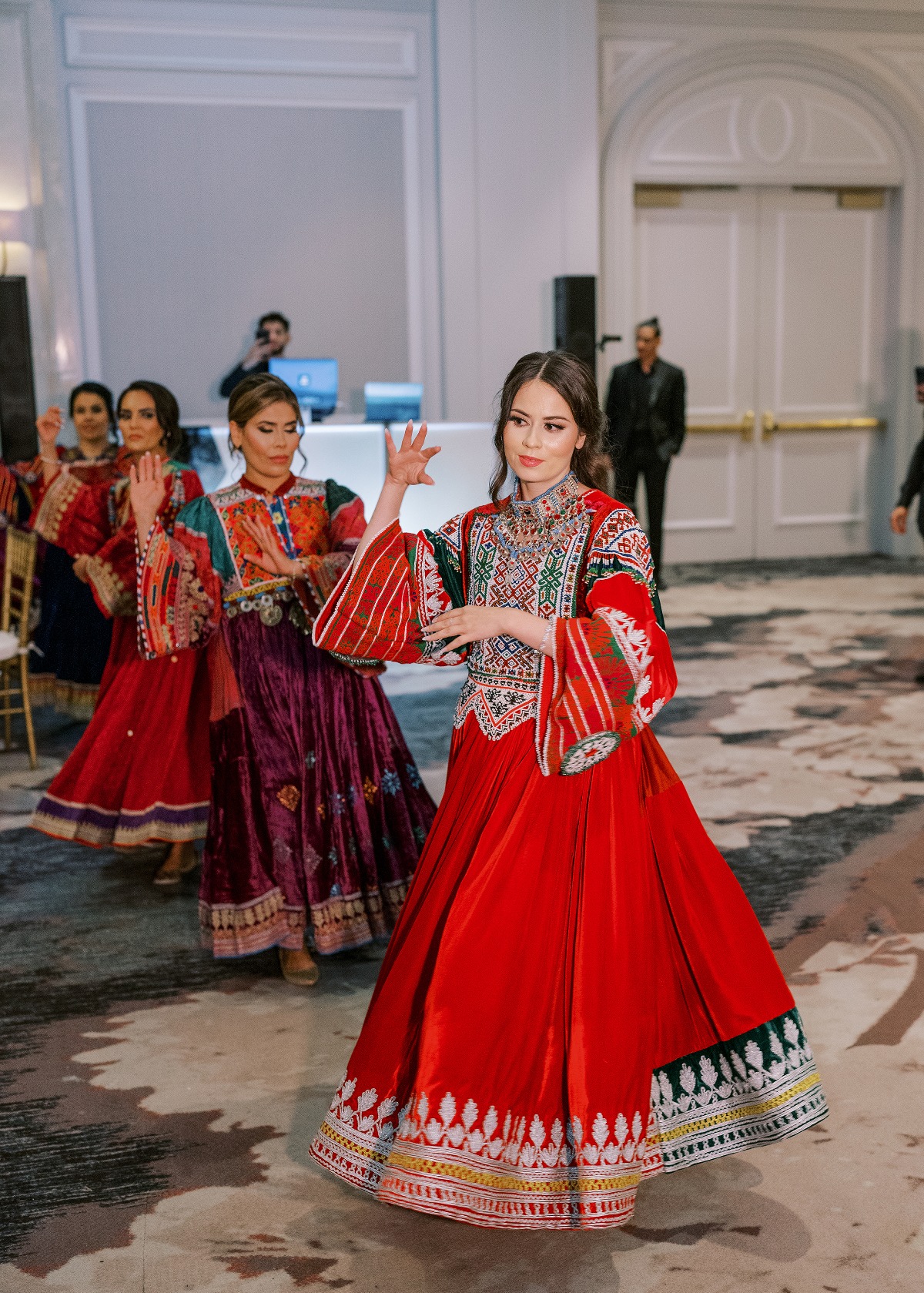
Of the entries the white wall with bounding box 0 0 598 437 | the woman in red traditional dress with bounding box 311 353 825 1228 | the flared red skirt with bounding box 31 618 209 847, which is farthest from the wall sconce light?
the woman in red traditional dress with bounding box 311 353 825 1228

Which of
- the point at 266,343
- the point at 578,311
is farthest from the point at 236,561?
the point at 578,311

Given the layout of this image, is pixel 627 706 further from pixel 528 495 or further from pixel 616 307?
pixel 616 307

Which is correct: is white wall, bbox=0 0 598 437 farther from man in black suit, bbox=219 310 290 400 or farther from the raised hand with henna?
the raised hand with henna

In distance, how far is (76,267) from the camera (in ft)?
24.7

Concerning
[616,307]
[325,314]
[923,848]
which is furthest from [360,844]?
[616,307]

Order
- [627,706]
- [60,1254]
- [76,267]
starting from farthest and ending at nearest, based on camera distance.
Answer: [76,267], [60,1254], [627,706]

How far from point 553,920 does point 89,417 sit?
11.3ft

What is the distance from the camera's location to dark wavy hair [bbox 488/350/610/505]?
1.93m

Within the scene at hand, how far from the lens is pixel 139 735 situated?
11.4ft

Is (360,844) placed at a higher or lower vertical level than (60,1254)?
higher

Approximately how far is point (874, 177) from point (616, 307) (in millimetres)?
2102

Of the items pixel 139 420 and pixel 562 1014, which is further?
pixel 139 420

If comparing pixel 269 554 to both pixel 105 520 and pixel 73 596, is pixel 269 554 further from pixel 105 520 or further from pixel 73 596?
pixel 73 596

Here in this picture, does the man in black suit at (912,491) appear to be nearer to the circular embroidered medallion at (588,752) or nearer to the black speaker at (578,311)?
the black speaker at (578,311)
